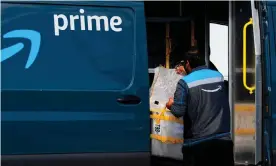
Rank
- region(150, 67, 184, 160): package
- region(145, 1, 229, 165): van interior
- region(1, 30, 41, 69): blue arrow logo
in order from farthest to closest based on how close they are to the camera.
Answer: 1. region(145, 1, 229, 165): van interior
2. region(150, 67, 184, 160): package
3. region(1, 30, 41, 69): blue arrow logo

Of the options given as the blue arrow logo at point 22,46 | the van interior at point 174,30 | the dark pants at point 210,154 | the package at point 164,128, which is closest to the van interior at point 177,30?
the van interior at point 174,30

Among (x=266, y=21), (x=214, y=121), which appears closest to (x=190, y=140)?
(x=214, y=121)

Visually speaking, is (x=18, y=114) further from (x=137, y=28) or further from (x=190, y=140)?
(x=190, y=140)

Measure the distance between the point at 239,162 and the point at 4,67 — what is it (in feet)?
8.87

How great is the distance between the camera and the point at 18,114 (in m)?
3.42

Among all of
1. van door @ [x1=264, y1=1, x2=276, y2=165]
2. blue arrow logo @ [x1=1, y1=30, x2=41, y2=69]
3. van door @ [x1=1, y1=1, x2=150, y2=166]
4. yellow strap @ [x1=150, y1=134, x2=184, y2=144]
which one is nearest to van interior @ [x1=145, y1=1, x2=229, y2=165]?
yellow strap @ [x1=150, y1=134, x2=184, y2=144]

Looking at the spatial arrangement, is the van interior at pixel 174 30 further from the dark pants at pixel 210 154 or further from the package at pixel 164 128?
the dark pants at pixel 210 154

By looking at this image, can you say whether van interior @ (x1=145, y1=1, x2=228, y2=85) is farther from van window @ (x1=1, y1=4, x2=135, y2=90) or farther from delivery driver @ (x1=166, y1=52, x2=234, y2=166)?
van window @ (x1=1, y1=4, x2=135, y2=90)

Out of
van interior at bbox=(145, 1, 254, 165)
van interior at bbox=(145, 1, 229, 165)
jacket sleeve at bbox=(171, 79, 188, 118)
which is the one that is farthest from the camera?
van interior at bbox=(145, 1, 229, 165)

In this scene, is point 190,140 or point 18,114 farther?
point 190,140

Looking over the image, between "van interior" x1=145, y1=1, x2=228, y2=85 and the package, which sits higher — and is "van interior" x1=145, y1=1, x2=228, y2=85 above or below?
above

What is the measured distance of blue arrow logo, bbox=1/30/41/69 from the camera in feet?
11.2

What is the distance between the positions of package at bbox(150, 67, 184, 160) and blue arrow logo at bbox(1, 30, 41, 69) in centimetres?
123

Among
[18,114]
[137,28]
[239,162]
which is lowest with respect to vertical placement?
[239,162]
